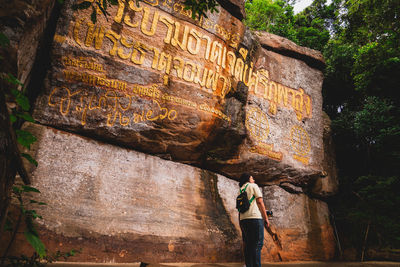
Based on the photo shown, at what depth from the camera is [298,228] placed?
587cm

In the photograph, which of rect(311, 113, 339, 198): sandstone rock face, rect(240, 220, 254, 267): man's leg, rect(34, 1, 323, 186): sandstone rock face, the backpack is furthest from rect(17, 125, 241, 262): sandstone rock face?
rect(311, 113, 339, 198): sandstone rock face

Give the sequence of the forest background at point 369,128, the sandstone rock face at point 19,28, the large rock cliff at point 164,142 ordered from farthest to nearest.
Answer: the forest background at point 369,128, the large rock cliff at point 164,142, the sandstone rock face at point 19,28

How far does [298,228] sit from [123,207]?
13.3 feet

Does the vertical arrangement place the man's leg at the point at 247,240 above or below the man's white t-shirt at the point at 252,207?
below

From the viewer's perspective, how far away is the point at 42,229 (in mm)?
3242

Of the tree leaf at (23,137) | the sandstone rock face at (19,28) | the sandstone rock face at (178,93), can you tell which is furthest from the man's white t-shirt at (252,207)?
the sandstone rock face at (19,28)

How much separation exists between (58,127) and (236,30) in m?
4.12

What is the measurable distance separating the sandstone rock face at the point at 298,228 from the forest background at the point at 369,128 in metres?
0.87

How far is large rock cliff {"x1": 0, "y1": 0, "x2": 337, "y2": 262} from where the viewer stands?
374 centimetres

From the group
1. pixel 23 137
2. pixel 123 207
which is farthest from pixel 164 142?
pixel 23 137

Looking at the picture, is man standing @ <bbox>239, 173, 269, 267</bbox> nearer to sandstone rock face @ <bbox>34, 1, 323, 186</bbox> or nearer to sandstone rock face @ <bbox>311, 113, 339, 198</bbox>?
sandstone rock face @ <bbox>34, 1, 323, 186</bbox>

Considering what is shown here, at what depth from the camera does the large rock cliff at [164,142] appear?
12.3 feet

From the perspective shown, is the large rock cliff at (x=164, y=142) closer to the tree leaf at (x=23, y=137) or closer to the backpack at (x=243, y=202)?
the backpack at (x=243, y=202)

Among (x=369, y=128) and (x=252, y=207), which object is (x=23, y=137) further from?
(x=369, y=128)
